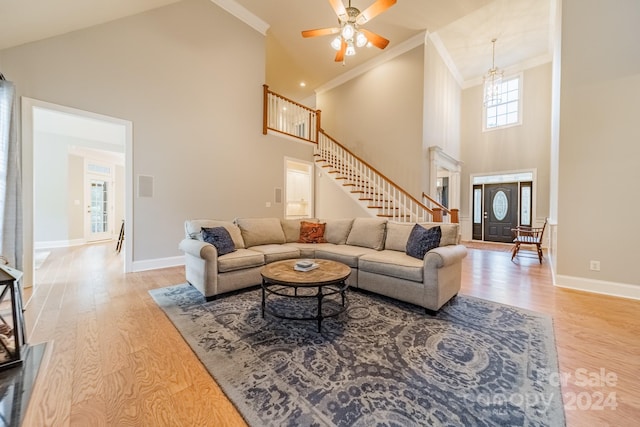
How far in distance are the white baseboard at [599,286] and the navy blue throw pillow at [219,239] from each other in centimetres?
451

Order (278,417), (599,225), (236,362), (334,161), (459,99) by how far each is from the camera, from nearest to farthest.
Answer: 1. (278,417)
2. (236,362)
3. (599,225)
4. (334,161)
5. (459,99)

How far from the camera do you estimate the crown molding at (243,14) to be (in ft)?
16.2

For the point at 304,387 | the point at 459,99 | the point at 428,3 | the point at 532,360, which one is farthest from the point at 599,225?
the point at 459,99

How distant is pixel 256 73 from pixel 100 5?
281 centimetres

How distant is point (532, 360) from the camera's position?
1744 mm

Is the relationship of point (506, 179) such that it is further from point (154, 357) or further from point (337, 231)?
point (154, 357)

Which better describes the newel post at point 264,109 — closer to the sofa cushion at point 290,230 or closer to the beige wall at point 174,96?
the beige wall at point 174,96

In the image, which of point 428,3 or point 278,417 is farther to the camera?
point 428,3

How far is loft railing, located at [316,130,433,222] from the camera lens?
17.0 feet

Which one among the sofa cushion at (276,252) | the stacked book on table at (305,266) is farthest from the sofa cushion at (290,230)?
the stacked book on table at (305,266)

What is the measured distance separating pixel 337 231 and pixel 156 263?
3114 millimetres

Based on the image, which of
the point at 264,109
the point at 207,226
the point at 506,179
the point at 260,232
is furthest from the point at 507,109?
the point at 207,226

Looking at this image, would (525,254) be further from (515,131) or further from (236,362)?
(236,362)

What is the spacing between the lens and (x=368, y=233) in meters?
3.63
